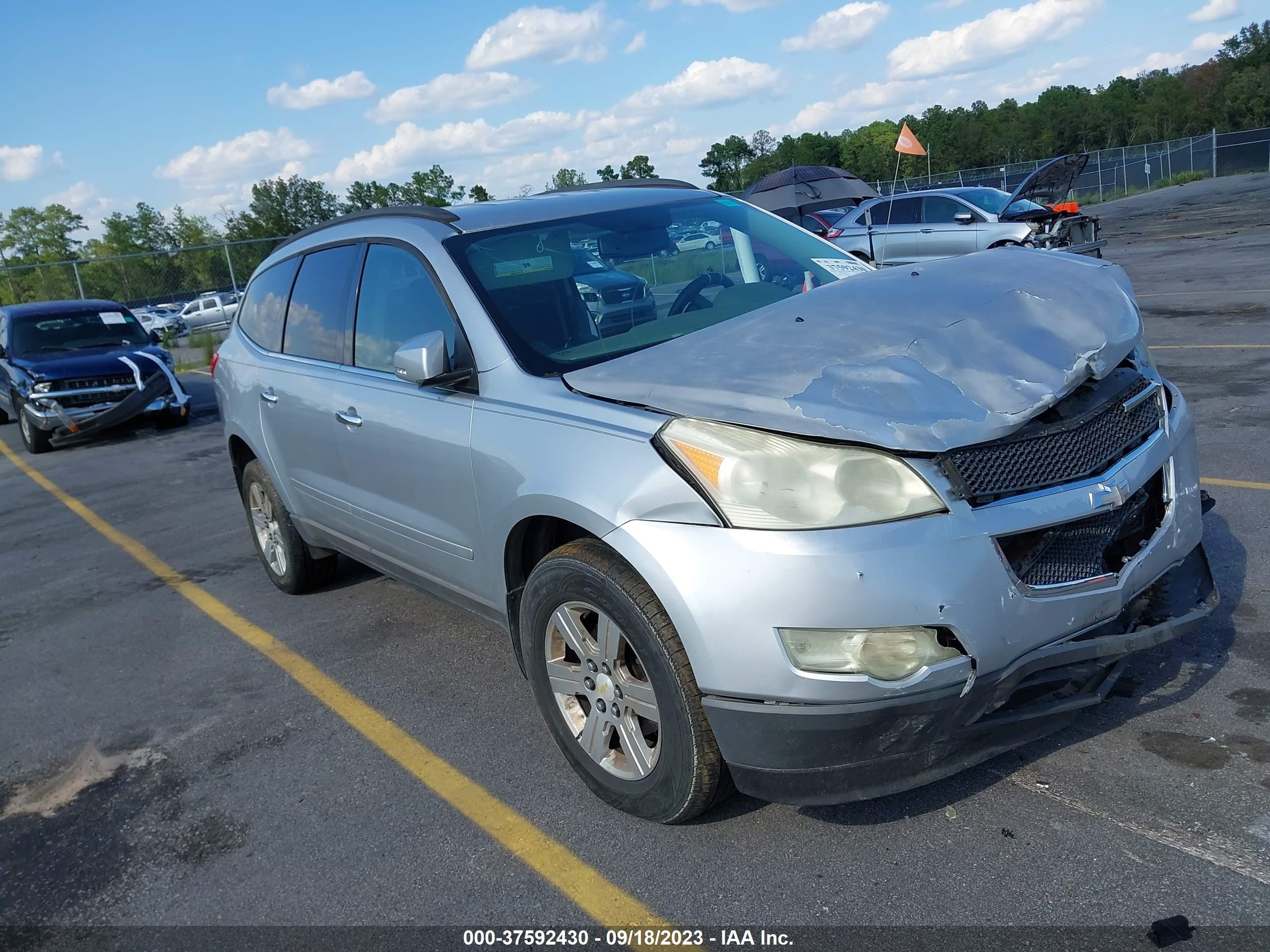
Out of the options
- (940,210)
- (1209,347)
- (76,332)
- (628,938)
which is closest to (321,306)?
(628,938)

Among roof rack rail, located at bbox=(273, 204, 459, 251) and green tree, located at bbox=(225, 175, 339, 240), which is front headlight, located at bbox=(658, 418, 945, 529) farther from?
green tree, located at bbox=(225, 175, 339, 240)

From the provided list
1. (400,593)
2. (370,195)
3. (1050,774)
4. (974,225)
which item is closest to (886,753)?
(1050,774)

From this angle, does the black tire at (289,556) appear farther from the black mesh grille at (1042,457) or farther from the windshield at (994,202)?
the windshield at (994,202)

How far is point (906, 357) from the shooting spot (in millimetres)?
2787

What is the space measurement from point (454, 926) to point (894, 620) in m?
1.39

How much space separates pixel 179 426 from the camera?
13.3 metres

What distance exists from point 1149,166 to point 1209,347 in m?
45.1

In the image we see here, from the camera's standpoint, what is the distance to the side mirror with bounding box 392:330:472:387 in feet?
11.0

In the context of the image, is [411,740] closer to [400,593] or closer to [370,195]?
[400,593]

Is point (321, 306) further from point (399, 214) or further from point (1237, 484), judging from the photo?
point (1237, 484)

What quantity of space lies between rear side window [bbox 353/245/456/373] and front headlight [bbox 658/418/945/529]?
136 centimetres

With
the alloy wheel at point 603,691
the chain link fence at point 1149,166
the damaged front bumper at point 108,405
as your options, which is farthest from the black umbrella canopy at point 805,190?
the chain link fence at point 1149,166

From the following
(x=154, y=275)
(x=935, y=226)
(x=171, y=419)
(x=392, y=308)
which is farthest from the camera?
(x=154, y=275)

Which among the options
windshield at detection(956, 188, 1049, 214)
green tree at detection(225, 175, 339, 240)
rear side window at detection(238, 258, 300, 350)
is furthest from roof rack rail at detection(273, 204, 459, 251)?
green tree at detection(225, 175, 339, 240)
